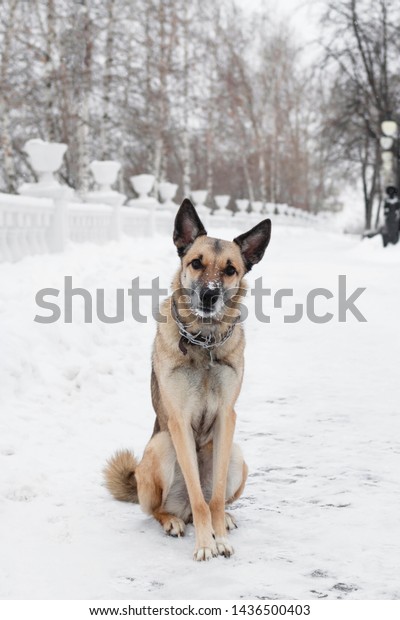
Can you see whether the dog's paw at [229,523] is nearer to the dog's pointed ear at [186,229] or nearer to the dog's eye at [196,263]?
the dog's eye at [196,263]

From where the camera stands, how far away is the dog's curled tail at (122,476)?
12.8ft

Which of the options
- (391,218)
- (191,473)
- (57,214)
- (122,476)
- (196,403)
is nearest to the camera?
(191,473)

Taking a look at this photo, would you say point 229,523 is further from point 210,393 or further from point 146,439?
point 146,439

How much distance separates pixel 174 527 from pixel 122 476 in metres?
0.51

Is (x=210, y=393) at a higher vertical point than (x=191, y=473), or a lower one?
higher

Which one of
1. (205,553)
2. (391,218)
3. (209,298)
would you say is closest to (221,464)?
(205,553)

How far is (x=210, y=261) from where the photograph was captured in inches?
146

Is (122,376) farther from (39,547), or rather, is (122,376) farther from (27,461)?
(39,547)

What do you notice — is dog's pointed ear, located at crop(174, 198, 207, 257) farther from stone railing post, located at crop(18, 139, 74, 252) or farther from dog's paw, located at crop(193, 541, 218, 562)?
stone railing post, located at crop(18, 139, 74, 252)

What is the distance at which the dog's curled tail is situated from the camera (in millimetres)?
3891

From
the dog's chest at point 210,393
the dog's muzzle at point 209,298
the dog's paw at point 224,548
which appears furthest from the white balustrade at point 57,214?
the dog's paw at point 224,548

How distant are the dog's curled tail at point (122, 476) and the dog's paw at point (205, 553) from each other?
753mm
